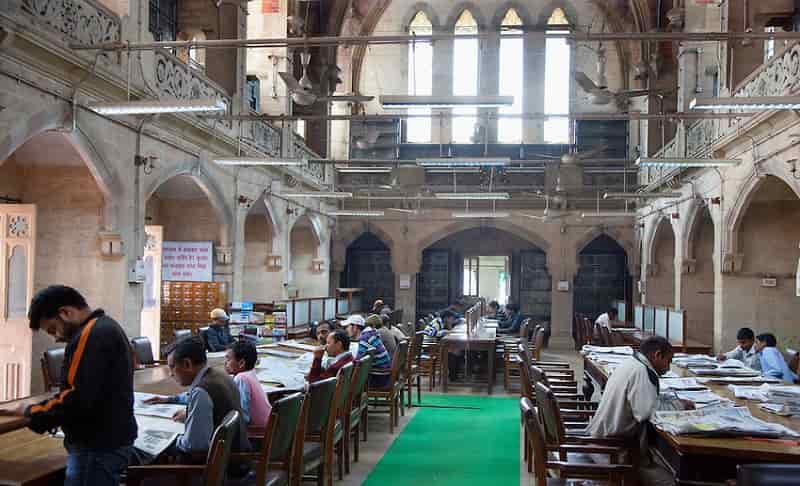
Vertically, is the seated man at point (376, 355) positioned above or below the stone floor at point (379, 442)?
above

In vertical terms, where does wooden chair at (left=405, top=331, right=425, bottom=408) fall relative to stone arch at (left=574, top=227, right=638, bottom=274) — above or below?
below

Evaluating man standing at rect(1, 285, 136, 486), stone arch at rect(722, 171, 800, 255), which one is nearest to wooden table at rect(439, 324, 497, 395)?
stone arch at rect(722, 171, 800, 255)

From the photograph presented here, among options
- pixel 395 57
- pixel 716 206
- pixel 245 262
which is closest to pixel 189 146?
pixel 245 262

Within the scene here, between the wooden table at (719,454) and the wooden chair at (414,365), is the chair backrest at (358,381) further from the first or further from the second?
the wooden table at (719,454)

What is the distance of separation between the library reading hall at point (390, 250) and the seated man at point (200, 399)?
0.02 metres

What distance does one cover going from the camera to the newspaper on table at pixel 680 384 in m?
5.43

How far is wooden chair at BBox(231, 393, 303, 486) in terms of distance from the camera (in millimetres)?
3730

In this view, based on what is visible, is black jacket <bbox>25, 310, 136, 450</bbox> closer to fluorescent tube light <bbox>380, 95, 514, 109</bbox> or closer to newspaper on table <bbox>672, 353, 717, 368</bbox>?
fluorescent tube light <bbox>380, 95, 514, 109</bbox>

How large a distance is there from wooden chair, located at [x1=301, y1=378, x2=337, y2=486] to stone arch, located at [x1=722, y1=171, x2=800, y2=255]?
7.15 metres

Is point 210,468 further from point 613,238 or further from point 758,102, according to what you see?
point 613,238

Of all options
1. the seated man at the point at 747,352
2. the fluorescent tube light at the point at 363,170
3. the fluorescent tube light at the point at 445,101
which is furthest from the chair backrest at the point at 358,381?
the fluorescent tube light at the point at 363,170

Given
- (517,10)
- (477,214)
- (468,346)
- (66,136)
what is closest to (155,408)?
(66,136)

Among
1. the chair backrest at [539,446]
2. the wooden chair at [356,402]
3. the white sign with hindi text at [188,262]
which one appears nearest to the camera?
the chair backrest at [539,446]

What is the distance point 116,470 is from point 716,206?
10852 mm
